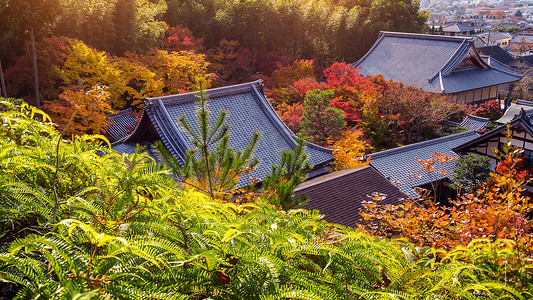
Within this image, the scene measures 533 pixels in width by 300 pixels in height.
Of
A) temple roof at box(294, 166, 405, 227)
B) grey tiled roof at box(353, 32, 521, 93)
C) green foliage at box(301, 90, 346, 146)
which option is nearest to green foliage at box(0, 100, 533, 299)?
temple roof at box(294, 166, 405, 227)

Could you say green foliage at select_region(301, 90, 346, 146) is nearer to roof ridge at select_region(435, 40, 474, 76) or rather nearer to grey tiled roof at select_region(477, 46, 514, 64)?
roof ridge at select_region(435, 40, 474, 76)

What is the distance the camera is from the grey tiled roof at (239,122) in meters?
11.8

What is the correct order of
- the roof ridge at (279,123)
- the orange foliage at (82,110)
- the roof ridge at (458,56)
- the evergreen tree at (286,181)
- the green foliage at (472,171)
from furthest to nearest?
the roof ridge at (458,56) → the orange foliage at (82,110) → the roof ridge at (279,123) → the green foliage at (472,171) → the evergreen tree at (286,181)

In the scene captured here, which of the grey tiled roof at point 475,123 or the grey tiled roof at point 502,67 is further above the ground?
the grey tiled roof at point 502,67

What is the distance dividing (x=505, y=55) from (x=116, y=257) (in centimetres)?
5724

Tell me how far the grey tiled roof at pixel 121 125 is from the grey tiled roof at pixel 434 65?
17.0m

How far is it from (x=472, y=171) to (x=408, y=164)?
2420mm

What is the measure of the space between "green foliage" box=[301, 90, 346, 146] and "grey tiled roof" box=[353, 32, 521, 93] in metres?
12.3

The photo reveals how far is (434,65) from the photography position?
27.1 meters

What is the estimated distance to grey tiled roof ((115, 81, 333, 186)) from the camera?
11812mm

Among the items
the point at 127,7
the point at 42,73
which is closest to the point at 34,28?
the point at 42,73

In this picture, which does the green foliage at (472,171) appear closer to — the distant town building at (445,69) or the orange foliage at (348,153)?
the orange foliage at (348,153)

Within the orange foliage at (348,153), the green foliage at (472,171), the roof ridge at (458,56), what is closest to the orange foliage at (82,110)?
the orange foliage at (348,153)

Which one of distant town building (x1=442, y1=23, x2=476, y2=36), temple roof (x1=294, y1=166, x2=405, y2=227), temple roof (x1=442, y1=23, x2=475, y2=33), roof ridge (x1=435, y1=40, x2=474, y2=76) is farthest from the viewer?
temple roof (x1=442, y1=23, x2=475, y2=33)
